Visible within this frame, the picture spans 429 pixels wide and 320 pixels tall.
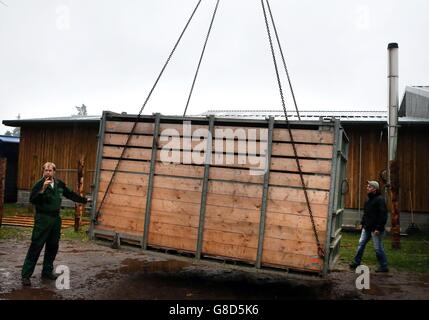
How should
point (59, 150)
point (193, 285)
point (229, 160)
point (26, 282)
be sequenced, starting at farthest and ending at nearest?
point (59, 150) < point (193, 285) < point (26, 282) < point (229, 160)

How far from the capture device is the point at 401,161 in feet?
46.1

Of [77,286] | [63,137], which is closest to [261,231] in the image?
[77,286]

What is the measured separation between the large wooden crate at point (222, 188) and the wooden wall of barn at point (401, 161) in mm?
8216

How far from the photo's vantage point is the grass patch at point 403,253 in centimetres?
891

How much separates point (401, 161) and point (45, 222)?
1213 centimetres

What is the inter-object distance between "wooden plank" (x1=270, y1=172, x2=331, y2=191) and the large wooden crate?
0.5 inches

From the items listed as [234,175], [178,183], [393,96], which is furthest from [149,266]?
[393,96]

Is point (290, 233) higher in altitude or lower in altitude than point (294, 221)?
lower

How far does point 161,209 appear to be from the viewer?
251 inches

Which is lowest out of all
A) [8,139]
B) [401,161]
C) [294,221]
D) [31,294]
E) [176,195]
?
[31,294]

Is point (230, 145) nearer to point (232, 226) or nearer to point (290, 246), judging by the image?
point (232, 226)

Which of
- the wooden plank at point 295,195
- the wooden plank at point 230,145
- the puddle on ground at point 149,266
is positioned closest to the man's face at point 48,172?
the wooden plank at point 230,145

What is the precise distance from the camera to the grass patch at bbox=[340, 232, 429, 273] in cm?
891

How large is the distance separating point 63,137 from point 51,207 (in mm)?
12294
